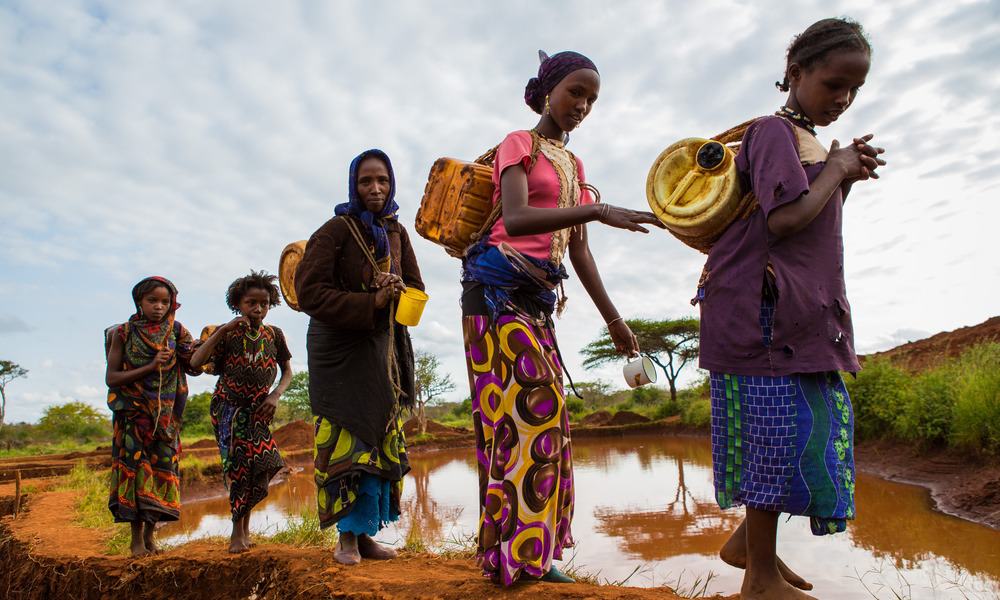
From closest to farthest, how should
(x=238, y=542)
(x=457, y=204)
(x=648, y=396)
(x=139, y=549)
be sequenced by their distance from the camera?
(x=457, y=204)
(x=238, y=542)
(x=139, y=549)
(x=648, y=396)

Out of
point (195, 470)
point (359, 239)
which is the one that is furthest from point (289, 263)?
point (195, 470)

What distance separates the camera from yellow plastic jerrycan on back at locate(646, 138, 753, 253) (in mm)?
2021

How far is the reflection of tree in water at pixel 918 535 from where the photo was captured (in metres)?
4.89

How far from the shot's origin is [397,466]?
125 inches

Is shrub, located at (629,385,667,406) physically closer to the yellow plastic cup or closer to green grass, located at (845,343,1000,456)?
green grass, located at (845,343,1000,456)

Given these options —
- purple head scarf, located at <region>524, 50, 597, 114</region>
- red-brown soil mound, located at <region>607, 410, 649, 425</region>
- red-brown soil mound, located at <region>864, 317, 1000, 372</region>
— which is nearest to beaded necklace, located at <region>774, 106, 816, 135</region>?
purple head scarf, located at <region>524, 50, 597, 114</region>

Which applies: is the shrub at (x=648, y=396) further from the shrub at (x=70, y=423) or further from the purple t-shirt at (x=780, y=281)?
the purple t-shirt at (x=780, y=281)

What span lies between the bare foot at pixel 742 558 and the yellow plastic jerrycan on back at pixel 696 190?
95 centimetres

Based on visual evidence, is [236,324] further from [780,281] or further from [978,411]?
[978,411]

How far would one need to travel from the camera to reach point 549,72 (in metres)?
2.51

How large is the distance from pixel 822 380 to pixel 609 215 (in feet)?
2.59

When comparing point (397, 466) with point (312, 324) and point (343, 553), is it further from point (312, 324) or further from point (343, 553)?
point (312, 324)

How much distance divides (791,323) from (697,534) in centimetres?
492

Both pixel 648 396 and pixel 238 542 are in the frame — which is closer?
pixel 238 542
